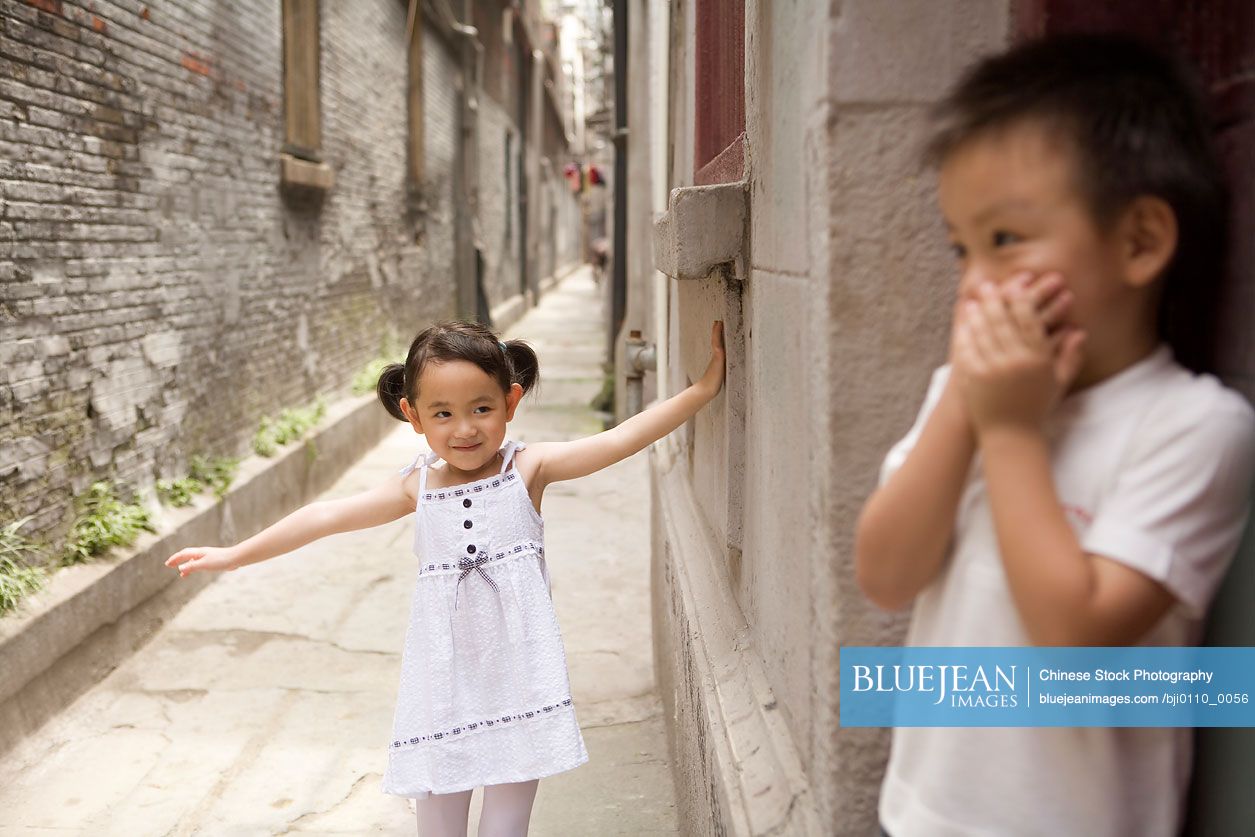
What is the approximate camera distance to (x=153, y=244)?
5.24m

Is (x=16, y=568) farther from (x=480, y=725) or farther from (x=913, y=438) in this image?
(x=913, y=438)

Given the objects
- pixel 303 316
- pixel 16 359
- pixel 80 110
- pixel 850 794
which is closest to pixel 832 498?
pixel 850 794

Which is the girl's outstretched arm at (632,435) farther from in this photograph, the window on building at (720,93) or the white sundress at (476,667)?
the window on building at (720,93)

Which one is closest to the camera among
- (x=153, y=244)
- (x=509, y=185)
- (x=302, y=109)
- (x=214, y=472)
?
(x=153, y=244)

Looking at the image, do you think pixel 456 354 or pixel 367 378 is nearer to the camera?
pixel 456 354

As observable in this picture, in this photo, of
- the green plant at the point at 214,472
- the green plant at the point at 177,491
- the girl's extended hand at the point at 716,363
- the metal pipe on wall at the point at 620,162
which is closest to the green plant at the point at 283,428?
the green plant at the point at 214,472

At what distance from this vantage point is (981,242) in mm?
1067

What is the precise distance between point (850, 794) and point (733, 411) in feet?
3.57

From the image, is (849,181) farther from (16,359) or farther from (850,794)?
(16,359)

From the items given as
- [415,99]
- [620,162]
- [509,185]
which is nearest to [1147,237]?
[620,162]

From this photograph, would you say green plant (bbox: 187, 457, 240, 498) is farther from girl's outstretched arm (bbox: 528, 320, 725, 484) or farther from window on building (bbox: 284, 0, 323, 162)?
girl's outstretched arm (bbox: 528, 320, 725, 484)

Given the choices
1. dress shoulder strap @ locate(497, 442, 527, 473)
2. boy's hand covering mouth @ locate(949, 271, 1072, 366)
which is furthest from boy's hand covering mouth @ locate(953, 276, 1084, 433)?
dress shoulder strap @ locate(497, 442, 527, 473)

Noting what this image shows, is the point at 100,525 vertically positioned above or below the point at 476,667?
below

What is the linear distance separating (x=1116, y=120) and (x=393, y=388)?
190 cm
